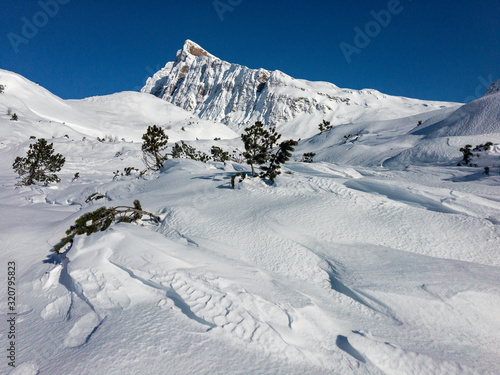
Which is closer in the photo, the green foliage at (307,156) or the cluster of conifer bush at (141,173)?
the cluster of conifer bush at (141,173)

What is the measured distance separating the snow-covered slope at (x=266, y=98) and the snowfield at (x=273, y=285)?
63.1 meters

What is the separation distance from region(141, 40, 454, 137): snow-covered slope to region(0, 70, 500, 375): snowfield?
63.1m

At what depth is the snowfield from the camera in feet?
4.66

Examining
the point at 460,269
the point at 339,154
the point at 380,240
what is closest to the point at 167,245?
the point at 380,240

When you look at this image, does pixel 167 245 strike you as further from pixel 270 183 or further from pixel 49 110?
pixel 49 110

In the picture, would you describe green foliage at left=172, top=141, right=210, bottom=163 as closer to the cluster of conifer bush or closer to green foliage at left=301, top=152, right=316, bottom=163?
the cluster of conifer bush

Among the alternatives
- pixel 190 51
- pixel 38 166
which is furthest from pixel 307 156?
pixel 190 51

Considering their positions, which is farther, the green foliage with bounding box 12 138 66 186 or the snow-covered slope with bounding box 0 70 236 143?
the snow-covered slope with bounding box 0 70 236 143

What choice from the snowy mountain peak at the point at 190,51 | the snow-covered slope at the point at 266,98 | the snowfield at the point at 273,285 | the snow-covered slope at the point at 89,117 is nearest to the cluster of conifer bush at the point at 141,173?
the snowfield at the point at 273,285

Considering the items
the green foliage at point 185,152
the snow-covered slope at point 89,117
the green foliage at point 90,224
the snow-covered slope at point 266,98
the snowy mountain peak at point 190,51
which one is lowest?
the green foliage at point 90,224

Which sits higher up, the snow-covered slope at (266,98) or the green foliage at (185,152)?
the snow-covered slope at (266,98)

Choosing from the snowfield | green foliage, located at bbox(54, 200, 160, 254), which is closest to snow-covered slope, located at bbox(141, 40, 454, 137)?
the snowfield

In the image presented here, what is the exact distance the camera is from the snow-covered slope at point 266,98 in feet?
239

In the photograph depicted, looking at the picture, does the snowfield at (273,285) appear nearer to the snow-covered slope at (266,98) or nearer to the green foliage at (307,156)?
the green foliage at (307,156)
